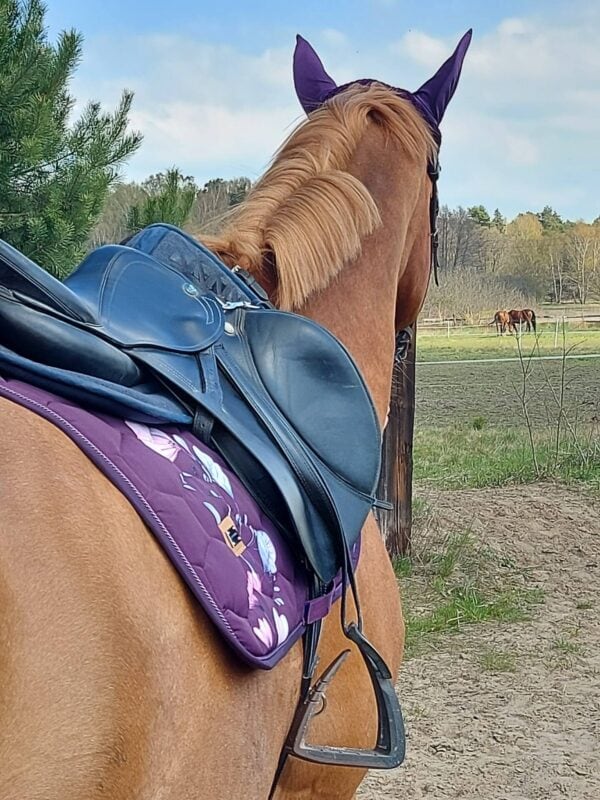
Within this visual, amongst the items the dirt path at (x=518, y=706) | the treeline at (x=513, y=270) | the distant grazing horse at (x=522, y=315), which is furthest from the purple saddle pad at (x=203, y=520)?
the distant grazing horse at (x=522, y=315)

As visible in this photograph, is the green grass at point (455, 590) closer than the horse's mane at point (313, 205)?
No

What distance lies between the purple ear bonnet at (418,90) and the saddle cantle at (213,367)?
2.71 feet

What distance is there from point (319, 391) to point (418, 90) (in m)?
1.06

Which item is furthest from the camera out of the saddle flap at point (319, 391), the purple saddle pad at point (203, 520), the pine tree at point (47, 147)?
the pine tree at point (47, 147)

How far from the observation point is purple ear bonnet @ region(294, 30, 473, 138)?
205cm

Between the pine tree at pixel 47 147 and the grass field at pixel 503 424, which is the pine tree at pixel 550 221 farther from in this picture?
the pine tree at pixel 47 147

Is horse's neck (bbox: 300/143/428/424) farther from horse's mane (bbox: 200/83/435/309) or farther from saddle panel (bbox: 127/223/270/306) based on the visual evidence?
saddle panel (bbox: 127/223/270/306)

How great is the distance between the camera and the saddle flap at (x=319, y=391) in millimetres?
1344

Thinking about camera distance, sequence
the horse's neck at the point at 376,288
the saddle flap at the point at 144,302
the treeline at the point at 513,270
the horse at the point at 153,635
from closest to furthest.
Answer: the horse at the point at 153,635 < the saddle flap at the point at 144,302 < the horse's neck at the point at 376,288 < the treeline at the point at 513,270

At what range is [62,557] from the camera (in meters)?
0.85

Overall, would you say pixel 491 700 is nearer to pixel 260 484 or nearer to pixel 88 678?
pixel 260 484

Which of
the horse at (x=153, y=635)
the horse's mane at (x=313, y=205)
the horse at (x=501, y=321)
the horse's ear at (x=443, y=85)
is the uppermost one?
the horse's ear at (x=443, y=85)

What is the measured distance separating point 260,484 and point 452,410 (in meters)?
9.36

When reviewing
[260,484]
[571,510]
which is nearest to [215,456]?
[260,484]
